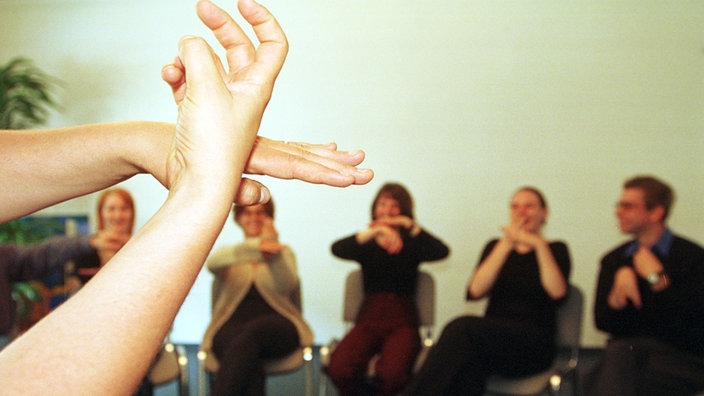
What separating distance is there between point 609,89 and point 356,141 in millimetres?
2114

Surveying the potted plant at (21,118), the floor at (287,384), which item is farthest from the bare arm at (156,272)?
the potted plant at (21,118)

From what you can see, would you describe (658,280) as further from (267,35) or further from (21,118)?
(21,118)

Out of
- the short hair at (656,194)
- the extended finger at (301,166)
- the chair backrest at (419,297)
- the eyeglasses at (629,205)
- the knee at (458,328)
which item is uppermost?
the extended finger at (301,166)

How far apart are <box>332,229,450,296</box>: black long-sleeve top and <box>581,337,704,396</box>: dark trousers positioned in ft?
3.88

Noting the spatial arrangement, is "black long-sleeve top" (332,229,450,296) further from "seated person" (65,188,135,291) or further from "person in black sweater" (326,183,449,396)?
"seated person" (65,188,135,291)

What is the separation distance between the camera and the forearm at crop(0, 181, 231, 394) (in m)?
0.42

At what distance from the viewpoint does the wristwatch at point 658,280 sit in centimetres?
351

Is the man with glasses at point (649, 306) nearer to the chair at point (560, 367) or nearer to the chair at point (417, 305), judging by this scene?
the chair at point (560, 367)

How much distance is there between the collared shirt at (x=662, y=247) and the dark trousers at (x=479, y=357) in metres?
0.60

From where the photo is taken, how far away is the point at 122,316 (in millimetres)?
451

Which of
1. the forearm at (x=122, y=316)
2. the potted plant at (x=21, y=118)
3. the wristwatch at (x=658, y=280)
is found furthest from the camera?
the potted plant at (x=21, y=118)

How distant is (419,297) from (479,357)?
608mm

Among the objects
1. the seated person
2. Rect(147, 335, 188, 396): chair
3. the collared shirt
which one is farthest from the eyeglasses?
the seated person

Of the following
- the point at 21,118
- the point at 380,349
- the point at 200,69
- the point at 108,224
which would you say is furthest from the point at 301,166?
the point at 21,118
